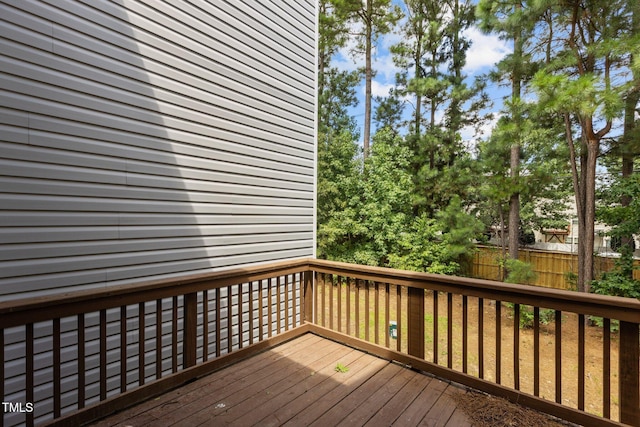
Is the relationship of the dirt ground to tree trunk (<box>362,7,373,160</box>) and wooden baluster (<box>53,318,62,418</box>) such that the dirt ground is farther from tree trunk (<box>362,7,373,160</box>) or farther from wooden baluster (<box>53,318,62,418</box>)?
tree trunk (<box>362,7,373,160</box>)

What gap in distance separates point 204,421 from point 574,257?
10.5 meters

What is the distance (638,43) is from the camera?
4.32 metres

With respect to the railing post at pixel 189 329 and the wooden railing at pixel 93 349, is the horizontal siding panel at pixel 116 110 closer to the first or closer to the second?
the wooden railing at pixel 93 349

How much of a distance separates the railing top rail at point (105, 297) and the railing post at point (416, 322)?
1467 millimetres

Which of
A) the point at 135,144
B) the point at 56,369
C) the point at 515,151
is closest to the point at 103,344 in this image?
the point at 56,369

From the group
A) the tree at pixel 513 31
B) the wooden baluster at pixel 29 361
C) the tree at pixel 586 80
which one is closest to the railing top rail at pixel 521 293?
the wooden baluster at pixel 29 361

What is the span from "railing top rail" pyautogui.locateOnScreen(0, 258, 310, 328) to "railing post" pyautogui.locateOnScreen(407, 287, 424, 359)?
1.47 m

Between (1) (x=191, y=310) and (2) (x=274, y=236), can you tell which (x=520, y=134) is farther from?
(1) (x=191, y=310)

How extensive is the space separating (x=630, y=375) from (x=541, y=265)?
911 centimetres

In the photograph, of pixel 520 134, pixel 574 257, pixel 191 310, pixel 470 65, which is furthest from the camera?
pixel 470 65

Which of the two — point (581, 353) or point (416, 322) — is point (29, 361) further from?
point (581, 353)

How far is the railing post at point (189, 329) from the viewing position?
7.95ft

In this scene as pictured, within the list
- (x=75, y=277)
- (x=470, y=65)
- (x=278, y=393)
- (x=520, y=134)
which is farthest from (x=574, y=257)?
Answer: (x=75, y=277)

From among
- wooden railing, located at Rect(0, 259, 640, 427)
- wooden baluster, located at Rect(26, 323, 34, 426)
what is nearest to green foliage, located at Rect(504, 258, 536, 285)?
wooden railing, located at Rect(0, 259, 640, 427)
